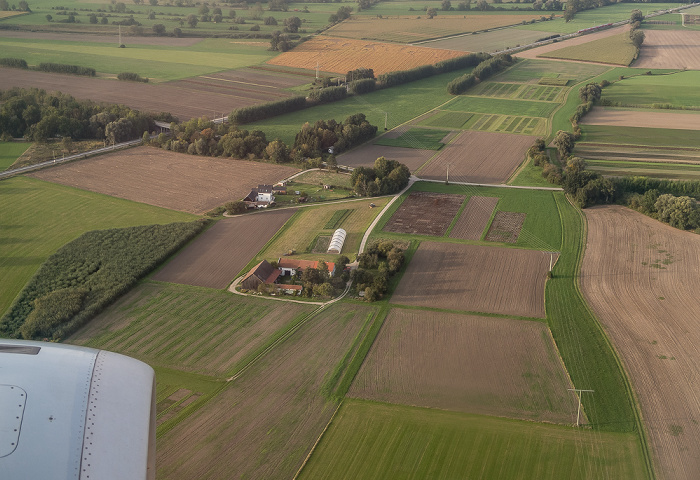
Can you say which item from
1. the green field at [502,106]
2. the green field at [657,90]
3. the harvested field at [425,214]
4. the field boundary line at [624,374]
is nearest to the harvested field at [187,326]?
the harvested field at [425,214]

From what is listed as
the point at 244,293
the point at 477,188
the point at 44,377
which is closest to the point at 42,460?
the point at 44,377

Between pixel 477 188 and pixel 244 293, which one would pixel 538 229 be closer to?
pixel 477 188

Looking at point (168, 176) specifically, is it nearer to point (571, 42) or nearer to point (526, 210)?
point (526, 210)

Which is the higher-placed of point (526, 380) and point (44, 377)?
point (44, 377)

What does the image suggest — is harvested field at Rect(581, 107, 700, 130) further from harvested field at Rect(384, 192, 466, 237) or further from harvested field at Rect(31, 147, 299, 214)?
harvested field at Rect(31, 147, 299, 214)

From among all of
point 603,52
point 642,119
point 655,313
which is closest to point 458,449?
point 655,313

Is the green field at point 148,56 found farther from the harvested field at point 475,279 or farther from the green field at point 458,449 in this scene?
the green field at point 458,449
